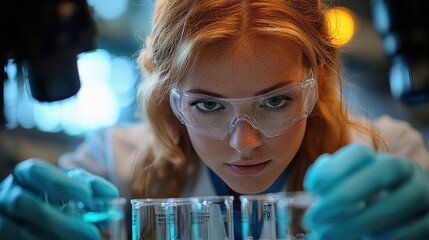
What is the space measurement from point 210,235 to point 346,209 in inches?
15.5

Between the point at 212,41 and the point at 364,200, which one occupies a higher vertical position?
the point at 212,41

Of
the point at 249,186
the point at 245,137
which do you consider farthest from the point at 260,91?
the point at 249,186

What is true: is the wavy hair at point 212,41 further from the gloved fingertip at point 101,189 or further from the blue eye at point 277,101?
the gloved fingertip at point 101,189

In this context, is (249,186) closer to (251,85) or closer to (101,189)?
(251,85)

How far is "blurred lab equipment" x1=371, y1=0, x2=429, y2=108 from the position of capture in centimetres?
138

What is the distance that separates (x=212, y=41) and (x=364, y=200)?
698mm

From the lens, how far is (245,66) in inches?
61.9

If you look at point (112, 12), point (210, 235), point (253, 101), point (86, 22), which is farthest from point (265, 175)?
point (112, 12)

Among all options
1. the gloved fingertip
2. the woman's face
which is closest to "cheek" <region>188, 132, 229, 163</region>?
the woman's face

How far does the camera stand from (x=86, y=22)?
1.41 metres

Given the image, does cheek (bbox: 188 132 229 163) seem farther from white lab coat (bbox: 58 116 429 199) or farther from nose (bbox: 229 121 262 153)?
white lab coat (bbox: 58 116 429 199)

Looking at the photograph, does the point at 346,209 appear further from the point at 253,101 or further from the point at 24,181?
the point at 24,181

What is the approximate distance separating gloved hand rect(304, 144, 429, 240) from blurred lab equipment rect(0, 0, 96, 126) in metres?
0.66

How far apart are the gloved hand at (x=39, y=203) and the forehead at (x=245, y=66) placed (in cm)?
51
